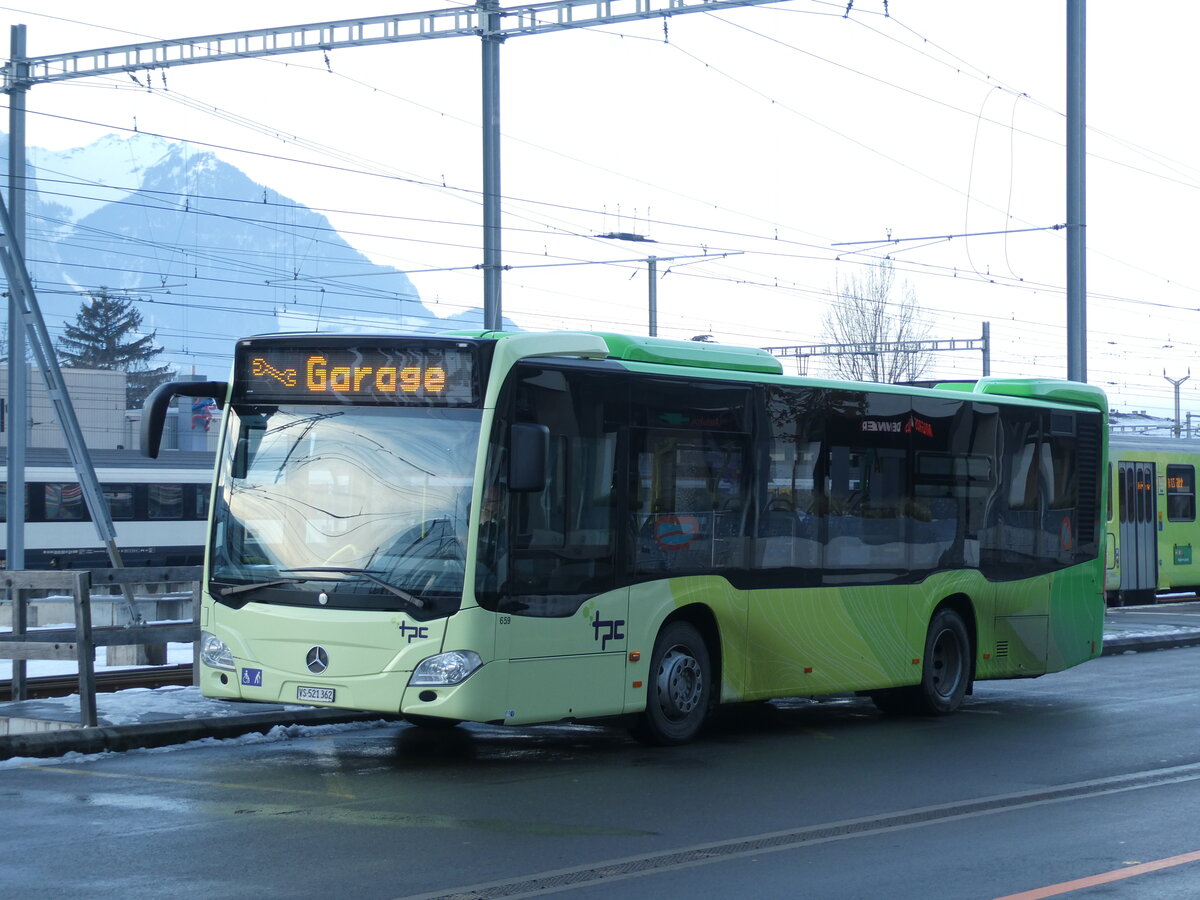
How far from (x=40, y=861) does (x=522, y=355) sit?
443cm

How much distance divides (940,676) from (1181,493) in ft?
63.6

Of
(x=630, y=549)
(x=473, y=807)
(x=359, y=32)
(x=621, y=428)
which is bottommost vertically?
(x=473, y=807)

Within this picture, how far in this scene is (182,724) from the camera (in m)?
11.4

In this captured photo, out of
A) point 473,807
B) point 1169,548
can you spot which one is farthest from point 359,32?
point 1169,548

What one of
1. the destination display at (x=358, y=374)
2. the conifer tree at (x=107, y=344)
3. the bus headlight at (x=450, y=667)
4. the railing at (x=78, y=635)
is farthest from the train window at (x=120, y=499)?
the conifer tree at (x=107, y=344)

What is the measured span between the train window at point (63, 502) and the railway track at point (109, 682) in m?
23.3

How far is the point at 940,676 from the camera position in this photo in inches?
560

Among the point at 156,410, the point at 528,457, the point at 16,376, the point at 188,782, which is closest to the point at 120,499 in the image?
the point at 16,376

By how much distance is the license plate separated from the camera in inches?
400

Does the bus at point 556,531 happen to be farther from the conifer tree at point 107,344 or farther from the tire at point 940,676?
the conifer tree at point 107,344

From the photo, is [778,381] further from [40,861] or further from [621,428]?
[40,861]

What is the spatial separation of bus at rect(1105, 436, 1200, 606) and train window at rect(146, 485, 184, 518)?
2391cm

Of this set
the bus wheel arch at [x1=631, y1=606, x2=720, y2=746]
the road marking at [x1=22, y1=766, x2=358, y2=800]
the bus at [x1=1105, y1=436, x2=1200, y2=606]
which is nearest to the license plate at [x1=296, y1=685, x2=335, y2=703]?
the road marking at [x1=22, y1=766, x2=358, y2=800]

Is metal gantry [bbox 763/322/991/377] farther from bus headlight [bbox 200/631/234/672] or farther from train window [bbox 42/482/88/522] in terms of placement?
bus headlight [bbox 200/631/234/672]
